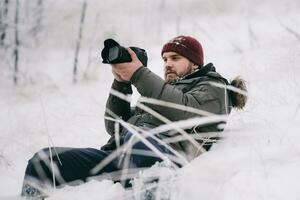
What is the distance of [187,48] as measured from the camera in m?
2.02

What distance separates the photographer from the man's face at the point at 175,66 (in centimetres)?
192

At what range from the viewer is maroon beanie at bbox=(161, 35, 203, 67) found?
2.01 meters

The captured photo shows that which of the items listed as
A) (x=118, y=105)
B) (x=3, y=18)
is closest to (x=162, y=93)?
(x=118, y=105)

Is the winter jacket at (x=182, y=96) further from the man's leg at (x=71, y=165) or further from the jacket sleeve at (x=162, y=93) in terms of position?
the man's leg at (x=71, y=165)

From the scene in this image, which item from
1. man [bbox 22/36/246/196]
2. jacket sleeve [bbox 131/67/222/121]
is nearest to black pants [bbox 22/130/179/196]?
man [bbox 22/36/246/196]

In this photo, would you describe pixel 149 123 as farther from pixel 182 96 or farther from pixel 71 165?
pixel 71 165

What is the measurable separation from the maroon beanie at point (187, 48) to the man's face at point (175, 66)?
0.08ft

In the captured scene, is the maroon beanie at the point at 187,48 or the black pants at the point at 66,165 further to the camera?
the maroon beanie at the point at 187,48

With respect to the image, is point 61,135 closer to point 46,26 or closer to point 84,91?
point 84,91

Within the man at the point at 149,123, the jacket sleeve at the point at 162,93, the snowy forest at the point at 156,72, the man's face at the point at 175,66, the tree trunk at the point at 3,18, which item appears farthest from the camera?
the tree trunk at the point at 3,18

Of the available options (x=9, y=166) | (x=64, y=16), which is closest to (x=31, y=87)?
(x=64, y=16)

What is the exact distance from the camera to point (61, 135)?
3.59 meters

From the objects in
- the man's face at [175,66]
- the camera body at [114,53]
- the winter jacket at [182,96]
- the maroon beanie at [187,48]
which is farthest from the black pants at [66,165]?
the maroon beanie at [187,48]

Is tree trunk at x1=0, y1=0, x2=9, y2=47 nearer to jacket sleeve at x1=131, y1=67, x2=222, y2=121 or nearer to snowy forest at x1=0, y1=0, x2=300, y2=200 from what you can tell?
snowy forest at x1=0, y1=0, x2=300, y2=200
